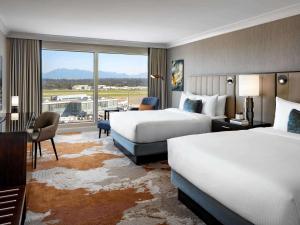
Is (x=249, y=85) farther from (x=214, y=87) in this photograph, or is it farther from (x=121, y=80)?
(x=121, y=80)

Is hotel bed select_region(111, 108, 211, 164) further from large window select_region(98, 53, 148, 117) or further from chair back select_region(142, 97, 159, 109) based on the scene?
large window select_region(98, 53, 148, 117)

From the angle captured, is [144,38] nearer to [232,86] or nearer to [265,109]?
[232,86]

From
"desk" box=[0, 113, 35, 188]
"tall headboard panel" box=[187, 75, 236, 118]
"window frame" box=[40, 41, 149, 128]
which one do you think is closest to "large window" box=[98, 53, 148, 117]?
"window frame" box=[40, 41, 149, 128]

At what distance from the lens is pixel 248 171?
1863 millimetres

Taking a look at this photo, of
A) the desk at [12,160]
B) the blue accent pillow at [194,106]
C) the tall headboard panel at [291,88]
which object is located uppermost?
the tall headboard panel at [291,88]

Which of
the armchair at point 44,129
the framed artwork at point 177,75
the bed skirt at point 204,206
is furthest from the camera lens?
the framed artwork at point 177,75

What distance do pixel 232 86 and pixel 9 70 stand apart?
5063mm

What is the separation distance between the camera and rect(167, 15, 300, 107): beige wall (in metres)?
4.05

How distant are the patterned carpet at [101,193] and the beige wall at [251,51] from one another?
2447 mm

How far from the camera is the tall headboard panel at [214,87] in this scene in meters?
5.17

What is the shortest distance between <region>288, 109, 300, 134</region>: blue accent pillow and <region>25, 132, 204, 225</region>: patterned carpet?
1622mm

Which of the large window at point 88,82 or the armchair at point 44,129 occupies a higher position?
the large window at point 88,82

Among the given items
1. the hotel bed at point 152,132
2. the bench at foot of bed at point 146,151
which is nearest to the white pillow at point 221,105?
the hotel bed at point 152,132

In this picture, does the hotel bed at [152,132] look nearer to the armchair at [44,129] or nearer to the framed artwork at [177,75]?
the armchair at [44,129]
